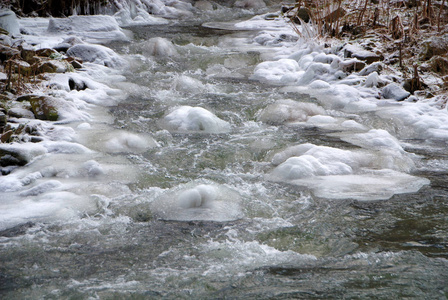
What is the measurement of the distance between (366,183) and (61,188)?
2484 mm

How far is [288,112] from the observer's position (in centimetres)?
577

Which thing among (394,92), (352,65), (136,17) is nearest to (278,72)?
(352,65)

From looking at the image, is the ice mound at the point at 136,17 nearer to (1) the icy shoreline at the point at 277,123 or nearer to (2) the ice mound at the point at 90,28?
(2) the ice mound at the point at 90,28

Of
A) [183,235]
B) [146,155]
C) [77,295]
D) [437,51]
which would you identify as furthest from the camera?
[437,51]

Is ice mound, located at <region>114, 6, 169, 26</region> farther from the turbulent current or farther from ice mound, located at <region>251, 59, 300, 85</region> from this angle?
the turbulent current

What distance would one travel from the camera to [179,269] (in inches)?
106

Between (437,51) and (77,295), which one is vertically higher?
(437,51)

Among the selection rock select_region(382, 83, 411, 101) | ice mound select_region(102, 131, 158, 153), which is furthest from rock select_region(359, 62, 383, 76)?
ice mound select_region(102, 131, 158, 153)

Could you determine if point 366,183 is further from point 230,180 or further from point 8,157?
point 8,157

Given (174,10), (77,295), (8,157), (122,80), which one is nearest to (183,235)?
(77,295)

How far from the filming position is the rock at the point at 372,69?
694cm

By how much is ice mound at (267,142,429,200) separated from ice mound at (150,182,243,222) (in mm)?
633

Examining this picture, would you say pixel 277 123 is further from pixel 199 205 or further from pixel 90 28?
pixel 90 28

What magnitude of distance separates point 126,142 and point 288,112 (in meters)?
2.04
